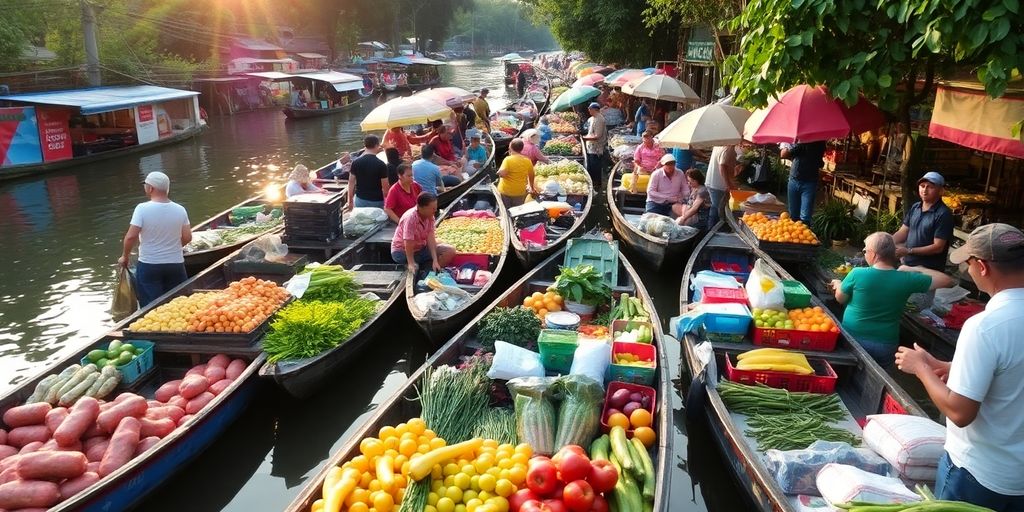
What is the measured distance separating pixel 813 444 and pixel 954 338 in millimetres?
3114

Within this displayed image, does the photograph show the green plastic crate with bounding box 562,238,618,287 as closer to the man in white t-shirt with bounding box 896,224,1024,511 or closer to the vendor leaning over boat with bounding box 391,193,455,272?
the vendor leaning over boat with bounding box 391,193,455,272

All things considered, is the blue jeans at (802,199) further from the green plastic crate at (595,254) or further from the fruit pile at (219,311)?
the fruit pile at (219,311)

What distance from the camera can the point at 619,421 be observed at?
471cm

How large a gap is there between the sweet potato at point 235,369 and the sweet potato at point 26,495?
1.86 metres

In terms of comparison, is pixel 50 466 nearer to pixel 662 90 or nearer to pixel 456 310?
pixel 456 310

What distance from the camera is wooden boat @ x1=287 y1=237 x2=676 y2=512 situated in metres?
3.91

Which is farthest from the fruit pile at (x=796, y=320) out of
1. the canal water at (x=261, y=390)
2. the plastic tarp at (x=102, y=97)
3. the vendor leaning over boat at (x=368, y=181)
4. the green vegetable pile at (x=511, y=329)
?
the plastic tarp at (x=102, y=97)

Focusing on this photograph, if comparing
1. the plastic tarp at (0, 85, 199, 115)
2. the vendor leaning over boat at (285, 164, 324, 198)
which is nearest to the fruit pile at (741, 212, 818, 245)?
the vendor leaning over boat at (285, 164, 324, 198)

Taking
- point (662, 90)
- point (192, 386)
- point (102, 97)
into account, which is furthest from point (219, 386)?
point (102, 97)

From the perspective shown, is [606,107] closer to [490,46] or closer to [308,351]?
[308,351]

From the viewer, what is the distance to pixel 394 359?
26.3 feet

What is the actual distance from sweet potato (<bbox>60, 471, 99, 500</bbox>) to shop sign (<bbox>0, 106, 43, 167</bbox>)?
56.4ft

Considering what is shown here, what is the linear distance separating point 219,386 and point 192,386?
0.23 metres

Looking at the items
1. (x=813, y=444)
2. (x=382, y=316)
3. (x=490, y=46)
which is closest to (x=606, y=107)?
(x=382, y=316)
